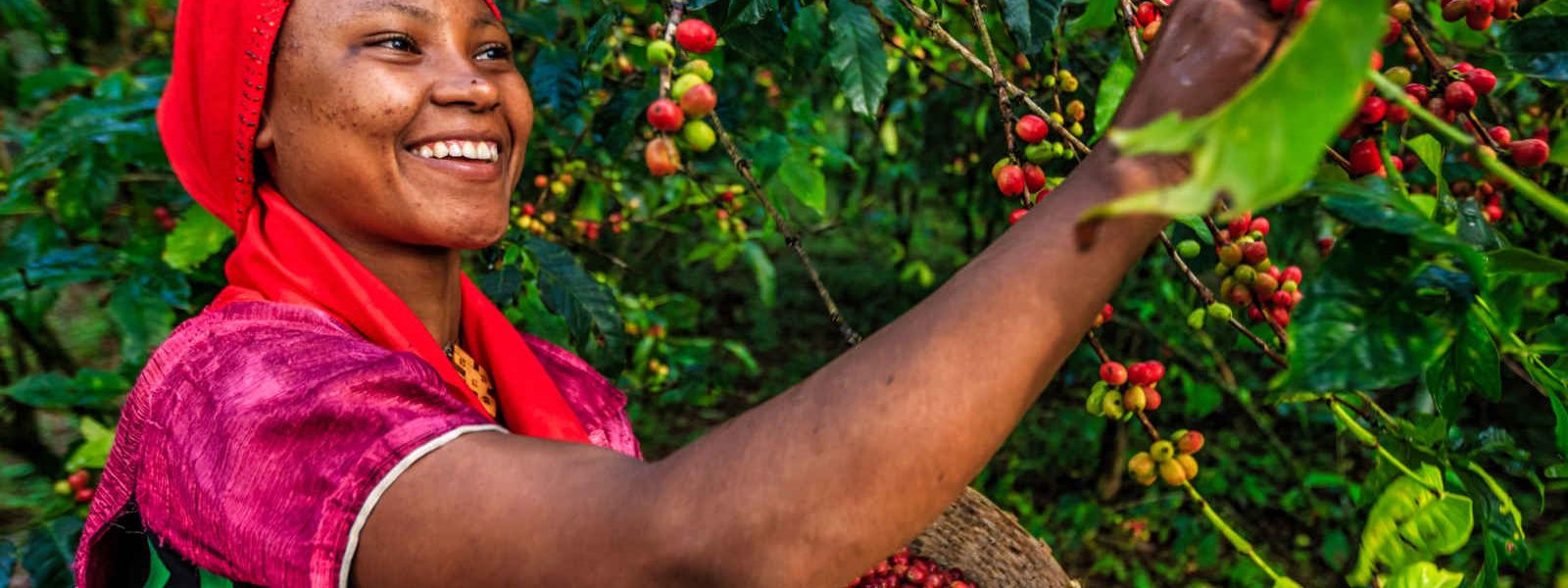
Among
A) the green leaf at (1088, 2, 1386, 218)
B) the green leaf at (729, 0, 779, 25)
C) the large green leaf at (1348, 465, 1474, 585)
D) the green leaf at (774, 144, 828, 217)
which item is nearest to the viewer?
the green leaf at (1088, 2, 1386, 218)

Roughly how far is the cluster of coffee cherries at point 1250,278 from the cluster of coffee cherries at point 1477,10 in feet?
1.00

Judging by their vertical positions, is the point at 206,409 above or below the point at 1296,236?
above

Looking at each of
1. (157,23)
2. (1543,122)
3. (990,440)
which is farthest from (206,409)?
(1543,122)

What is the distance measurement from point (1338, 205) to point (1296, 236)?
1981 mm

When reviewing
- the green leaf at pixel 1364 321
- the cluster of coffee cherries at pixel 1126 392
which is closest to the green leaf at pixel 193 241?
the cluster of coffee cherries at pixel 1126 392

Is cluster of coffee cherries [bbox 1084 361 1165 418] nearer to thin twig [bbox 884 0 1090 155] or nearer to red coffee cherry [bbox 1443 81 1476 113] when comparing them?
thin twig [bbox 884 0 1090 155]

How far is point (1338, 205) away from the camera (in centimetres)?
70

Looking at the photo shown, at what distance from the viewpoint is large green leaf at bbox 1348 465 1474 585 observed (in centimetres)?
109

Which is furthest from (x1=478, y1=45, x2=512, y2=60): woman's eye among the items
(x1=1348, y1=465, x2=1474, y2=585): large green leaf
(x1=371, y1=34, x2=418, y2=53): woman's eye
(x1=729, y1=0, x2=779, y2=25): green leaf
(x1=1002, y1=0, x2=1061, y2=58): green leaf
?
(x1=1348, y1=465, x2=1474, y2=585): large green leaf

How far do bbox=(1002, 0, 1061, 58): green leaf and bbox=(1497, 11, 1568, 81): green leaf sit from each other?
1.60 feet

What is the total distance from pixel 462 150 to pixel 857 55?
576mm

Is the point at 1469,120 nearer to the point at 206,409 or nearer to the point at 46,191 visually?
the point at 206,409

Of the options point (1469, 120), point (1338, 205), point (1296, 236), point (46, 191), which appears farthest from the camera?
point (1296, 236)

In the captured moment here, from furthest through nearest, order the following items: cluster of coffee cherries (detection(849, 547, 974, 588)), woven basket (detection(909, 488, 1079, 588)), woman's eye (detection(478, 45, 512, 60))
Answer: cluster of coffee cherries (detection(849, 547, 974, 588))
woven basket (detection(909, 488, 1079, 588))
woman's eye (detection(478, 45, 512, 60))
